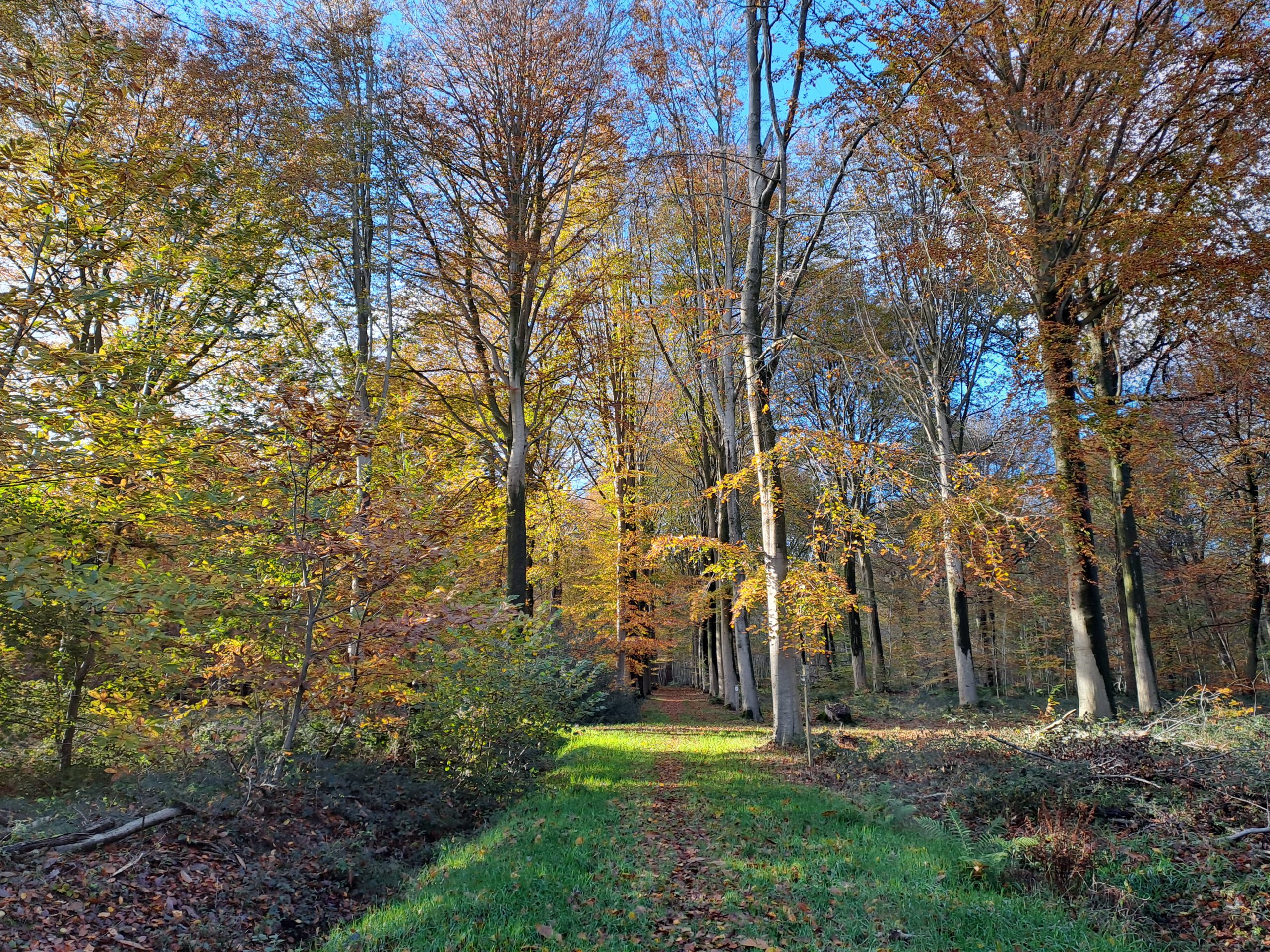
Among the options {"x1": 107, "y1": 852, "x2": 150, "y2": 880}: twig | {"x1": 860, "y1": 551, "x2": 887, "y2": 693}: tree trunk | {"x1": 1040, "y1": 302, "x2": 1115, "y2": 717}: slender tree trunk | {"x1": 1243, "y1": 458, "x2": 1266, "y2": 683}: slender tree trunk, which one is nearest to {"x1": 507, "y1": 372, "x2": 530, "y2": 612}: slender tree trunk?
{"x1": 107, "y1": 852, "x2": 150, "y2": 880}: twig

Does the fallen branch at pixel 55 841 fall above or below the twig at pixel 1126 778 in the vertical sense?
above

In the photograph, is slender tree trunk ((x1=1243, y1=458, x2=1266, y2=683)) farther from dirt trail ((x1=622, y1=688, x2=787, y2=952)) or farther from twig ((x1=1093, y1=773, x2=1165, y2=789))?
dirt trail ((x1=622, y1=688, x2=787, y2=952))

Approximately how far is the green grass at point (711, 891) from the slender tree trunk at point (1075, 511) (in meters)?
7.00

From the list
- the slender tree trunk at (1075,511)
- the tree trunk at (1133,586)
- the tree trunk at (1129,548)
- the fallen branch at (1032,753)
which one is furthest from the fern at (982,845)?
the tree trunk at (1133,586)

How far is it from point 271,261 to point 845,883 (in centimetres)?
1068

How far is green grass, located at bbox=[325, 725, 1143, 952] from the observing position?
3809 millimetres

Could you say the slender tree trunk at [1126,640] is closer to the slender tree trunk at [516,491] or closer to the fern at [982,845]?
the fern at [982,845]

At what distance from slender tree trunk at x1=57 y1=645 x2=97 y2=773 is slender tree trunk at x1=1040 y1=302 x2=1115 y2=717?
13969mm

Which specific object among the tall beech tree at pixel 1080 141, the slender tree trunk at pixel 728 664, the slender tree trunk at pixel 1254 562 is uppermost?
the tall beech tree at pixel 1080 141

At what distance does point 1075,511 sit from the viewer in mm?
11375

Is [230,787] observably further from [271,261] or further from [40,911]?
[271,261]

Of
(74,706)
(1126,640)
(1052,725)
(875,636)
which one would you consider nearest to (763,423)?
(1052,725)

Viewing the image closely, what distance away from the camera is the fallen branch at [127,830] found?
14.6ft

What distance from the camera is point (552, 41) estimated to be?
13195mm
